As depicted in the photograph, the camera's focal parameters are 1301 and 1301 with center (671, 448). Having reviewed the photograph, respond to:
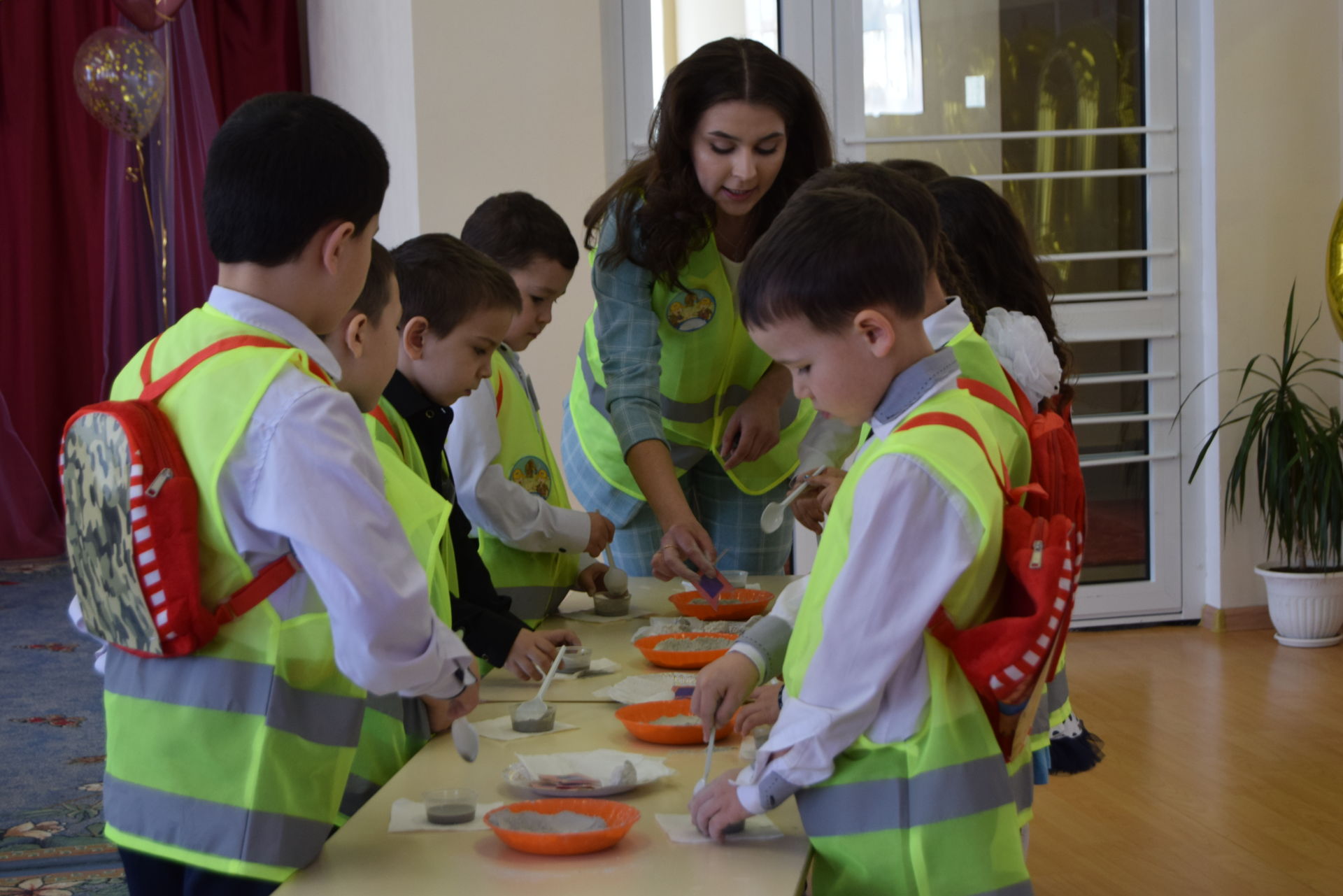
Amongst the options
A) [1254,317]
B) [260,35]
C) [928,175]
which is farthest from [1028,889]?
[260,35]

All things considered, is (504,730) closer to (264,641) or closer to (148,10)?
(264,641)

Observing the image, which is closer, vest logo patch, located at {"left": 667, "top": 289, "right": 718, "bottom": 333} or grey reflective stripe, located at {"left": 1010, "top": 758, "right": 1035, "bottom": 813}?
grey reflective stripe, located at {"left": 1010, "top": 758, "right": 1035, "bottom": 813}

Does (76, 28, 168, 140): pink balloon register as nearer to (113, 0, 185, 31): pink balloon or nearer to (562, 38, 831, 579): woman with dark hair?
(113, 0, 185, 31): pink balloon

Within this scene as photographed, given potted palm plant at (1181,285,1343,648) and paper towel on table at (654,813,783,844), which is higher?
paper towel on table at (654,813,783,844)

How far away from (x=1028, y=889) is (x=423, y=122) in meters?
3.62

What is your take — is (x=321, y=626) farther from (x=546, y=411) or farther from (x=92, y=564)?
(x=546, y=411)

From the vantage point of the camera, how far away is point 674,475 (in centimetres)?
211

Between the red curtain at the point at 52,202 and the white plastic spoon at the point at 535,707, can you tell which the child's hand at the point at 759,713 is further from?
Answer: the red curtain at the point at 52,202

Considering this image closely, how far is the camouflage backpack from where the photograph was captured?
1088 mm

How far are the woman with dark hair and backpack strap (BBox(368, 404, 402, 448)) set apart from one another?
0.48 metres

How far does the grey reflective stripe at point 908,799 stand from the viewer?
3.59ft

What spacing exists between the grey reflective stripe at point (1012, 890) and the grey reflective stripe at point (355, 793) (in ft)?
2.14

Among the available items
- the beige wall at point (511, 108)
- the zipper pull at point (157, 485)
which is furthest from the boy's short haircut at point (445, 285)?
the beige wall at point (511, 108)

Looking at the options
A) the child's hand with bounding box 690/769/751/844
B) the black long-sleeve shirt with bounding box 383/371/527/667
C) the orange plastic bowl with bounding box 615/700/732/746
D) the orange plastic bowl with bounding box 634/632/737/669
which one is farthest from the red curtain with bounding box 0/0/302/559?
the child's hand with bounding box 690/769/751/844
